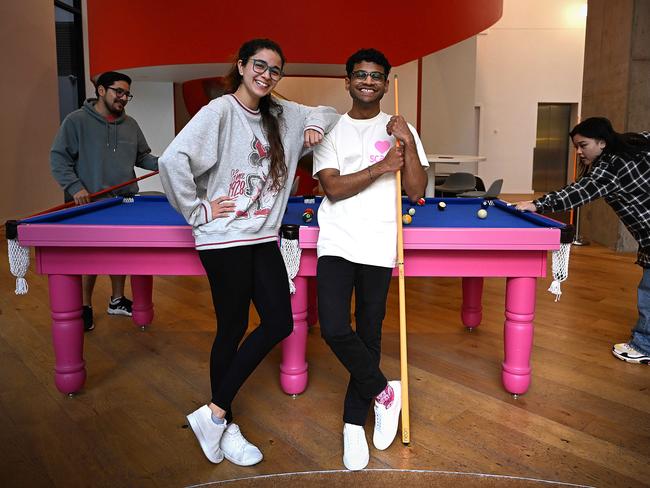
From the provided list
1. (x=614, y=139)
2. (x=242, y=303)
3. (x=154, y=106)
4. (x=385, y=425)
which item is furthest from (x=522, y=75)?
(x=242, y=303)

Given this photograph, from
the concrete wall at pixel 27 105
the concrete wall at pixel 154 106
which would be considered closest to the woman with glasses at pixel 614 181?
the concrete wall at pixel 154 106

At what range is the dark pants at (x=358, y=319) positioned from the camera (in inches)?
80.2

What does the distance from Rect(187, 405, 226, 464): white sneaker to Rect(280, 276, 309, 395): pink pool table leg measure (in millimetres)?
574

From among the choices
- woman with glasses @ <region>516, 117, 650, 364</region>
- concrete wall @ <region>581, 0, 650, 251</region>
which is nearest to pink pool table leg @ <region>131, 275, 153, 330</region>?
woman with glasses @ <region>516, 117, 650, 364</region>

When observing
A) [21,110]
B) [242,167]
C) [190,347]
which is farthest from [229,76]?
[21,110]

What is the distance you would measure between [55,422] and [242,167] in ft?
4.25

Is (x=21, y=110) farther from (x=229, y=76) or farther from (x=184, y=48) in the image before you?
(x=229, y=76)

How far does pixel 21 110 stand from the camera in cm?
732

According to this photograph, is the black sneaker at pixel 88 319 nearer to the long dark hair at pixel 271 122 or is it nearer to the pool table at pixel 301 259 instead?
the pool table at pixel 301 259

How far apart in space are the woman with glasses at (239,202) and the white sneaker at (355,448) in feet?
1.01

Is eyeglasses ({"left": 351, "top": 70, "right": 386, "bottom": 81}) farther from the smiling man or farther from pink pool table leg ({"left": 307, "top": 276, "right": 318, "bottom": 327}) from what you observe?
pink pool table leg ({"left": 307, "top": 276, "right": 318, "bottom": 327})

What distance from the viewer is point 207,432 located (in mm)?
2025

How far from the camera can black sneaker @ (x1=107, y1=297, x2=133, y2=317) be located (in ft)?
12.2

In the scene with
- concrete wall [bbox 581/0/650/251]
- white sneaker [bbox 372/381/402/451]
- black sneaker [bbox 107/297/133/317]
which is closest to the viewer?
white sneaker [bbox 372/381/402/451]
